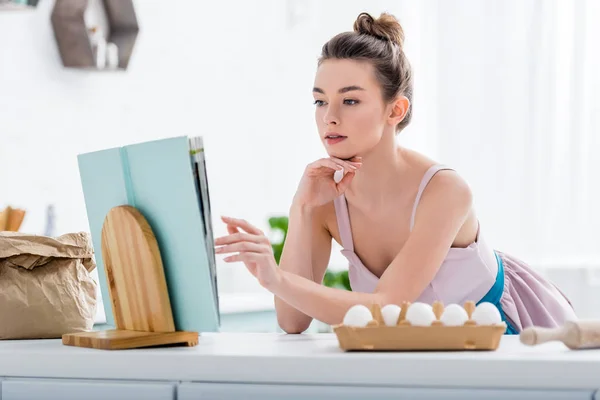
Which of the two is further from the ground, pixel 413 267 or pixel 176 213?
pixel 176 213

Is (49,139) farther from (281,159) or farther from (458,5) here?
(458,5)

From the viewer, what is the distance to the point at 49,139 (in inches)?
126


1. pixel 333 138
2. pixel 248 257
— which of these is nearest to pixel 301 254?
pixel 333 138

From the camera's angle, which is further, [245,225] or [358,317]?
[245,225]

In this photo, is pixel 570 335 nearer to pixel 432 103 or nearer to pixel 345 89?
pixel 345 89

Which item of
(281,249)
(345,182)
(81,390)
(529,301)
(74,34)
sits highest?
(74,34)

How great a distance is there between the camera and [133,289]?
124 cm

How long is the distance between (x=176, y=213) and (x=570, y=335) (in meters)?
0.54

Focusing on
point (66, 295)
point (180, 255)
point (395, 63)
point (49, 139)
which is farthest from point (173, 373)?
point (49, 139)

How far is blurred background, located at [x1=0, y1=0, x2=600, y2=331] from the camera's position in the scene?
386 cm

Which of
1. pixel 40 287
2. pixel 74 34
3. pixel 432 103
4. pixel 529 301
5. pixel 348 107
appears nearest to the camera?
pixel 40 287

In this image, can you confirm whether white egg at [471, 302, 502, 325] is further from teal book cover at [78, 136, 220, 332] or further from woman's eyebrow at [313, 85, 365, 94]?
woman's eyebrow at [313, 85, 365, 94]

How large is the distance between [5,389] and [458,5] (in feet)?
11.9

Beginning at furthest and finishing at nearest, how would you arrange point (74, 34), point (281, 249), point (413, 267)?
point (281, 249)
point (74, 34)
point (413, 267)
